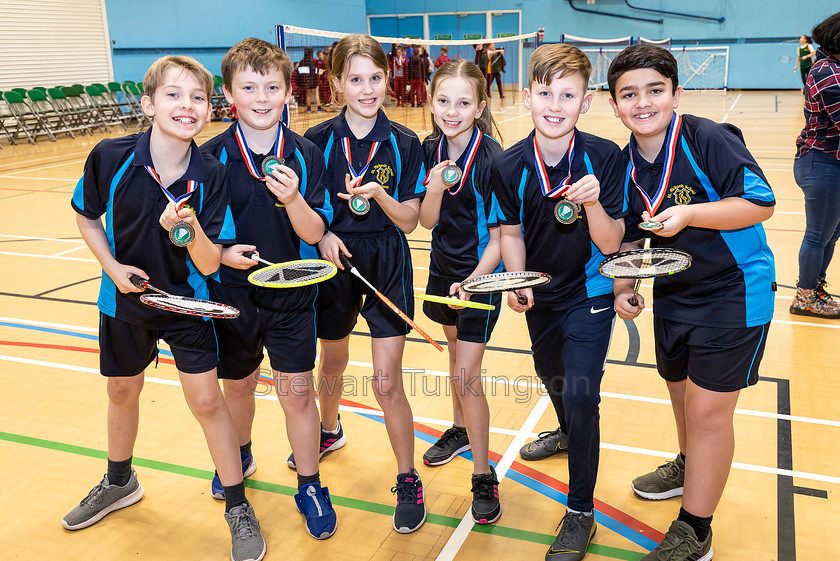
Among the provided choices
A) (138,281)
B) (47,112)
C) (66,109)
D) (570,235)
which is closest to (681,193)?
(570,235)

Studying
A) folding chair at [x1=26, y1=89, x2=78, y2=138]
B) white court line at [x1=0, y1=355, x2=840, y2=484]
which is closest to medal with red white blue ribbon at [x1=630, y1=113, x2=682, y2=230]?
white court line at [x1=0, y1=355, x2=840, y2=484]

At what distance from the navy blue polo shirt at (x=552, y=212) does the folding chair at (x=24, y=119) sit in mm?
17079

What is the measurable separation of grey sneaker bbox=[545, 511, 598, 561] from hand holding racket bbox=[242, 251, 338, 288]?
1.51 metres

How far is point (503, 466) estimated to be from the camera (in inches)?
150

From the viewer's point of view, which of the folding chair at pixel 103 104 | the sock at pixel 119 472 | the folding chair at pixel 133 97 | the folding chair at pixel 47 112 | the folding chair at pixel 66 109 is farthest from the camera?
the folding chair at pixel 133 97

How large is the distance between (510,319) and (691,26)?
27318mm

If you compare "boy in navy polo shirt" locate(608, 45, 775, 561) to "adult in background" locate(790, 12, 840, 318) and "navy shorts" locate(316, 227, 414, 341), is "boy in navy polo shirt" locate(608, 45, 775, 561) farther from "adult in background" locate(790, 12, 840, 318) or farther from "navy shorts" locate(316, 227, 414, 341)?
"adult in background" locate(790, 12, 840, 318)

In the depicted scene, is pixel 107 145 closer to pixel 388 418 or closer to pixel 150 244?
pixel 150 244

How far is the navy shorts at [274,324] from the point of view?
3137mm

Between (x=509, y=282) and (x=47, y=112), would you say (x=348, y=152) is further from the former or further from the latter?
(x=47, y=112)

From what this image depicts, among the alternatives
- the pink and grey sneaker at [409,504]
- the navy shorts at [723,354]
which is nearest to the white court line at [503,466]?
the pink and grey sneaker at [409,504]

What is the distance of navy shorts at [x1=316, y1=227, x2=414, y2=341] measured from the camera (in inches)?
130

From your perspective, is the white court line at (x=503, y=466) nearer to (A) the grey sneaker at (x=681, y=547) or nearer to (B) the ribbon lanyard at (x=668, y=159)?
(A) the grey sneaker at (x=681, y=547)

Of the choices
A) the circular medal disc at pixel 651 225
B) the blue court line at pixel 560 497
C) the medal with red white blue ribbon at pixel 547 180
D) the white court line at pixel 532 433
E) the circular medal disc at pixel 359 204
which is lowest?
the blue court line at pixel 560 497
